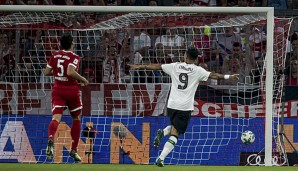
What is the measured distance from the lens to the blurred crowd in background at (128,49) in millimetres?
18078

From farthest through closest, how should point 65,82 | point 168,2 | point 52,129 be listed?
point 168,2 < point 65,82 < point 52,129

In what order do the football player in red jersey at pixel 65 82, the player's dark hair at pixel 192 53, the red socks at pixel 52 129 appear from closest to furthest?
the red socks at pixel 52 129, the football player in red jersey at pixel 65 82, the player's dark hair at pixel 192 53

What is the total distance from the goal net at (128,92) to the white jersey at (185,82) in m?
2.67

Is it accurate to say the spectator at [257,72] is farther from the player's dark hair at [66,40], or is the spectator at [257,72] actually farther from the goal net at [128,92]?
the player's dark hair at [66,40]

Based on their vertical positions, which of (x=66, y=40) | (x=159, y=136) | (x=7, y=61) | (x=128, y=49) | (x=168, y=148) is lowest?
(x=168, y=148)

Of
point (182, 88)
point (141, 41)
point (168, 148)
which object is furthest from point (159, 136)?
point (141, 41)

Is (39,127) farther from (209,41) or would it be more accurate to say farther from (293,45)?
(293,45)

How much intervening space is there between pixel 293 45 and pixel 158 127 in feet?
11.7

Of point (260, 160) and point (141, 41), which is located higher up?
point (141, 41)

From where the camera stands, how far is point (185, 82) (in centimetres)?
1527

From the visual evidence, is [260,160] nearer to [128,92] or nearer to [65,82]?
[128,92]

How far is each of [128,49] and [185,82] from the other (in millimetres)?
2996

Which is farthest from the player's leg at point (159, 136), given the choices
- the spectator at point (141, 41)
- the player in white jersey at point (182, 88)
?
the spectator at point (141, 41)

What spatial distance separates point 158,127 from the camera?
18.0 meters
